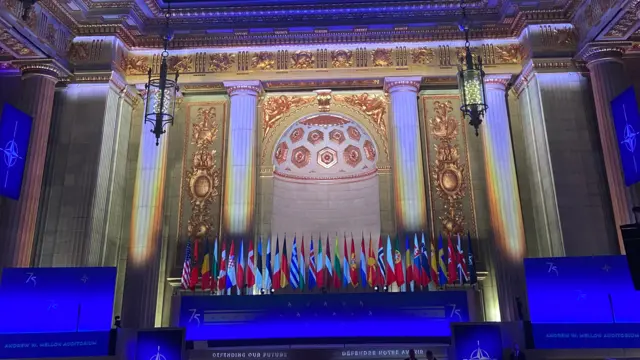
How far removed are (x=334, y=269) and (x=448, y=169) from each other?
3.90 metres

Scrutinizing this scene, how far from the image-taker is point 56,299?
425 inches

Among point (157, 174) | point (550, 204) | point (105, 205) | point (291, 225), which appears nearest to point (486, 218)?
point (550, 204)

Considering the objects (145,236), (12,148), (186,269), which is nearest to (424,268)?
Result: (186,269)

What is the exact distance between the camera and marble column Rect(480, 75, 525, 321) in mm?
12305

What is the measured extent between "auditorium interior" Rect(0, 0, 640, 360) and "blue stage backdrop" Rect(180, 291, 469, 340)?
0.13 feet

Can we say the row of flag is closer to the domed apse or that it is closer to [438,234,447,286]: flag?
[438,234,447,286]: flag

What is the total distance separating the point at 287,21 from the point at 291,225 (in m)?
5.57

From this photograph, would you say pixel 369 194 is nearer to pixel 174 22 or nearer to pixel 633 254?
pixel 174 22

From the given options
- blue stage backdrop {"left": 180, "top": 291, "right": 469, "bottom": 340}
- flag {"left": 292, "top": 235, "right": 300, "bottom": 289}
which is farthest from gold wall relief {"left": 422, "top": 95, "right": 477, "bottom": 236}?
flag {"left": 292, "top": 235, "right": 300, "bottom": 289}

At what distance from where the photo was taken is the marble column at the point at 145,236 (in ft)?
40.2

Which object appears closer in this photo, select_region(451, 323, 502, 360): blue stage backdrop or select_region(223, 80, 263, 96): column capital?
select_region(451, 323, 502, 360): blue stage backdrop

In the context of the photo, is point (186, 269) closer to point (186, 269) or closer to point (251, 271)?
point (186, 269)

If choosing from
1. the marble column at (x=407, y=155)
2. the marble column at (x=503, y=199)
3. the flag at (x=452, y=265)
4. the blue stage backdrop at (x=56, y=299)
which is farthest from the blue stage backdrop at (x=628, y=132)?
the blue stage backdrop at (x=56, y=299)

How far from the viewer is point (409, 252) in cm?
1243
